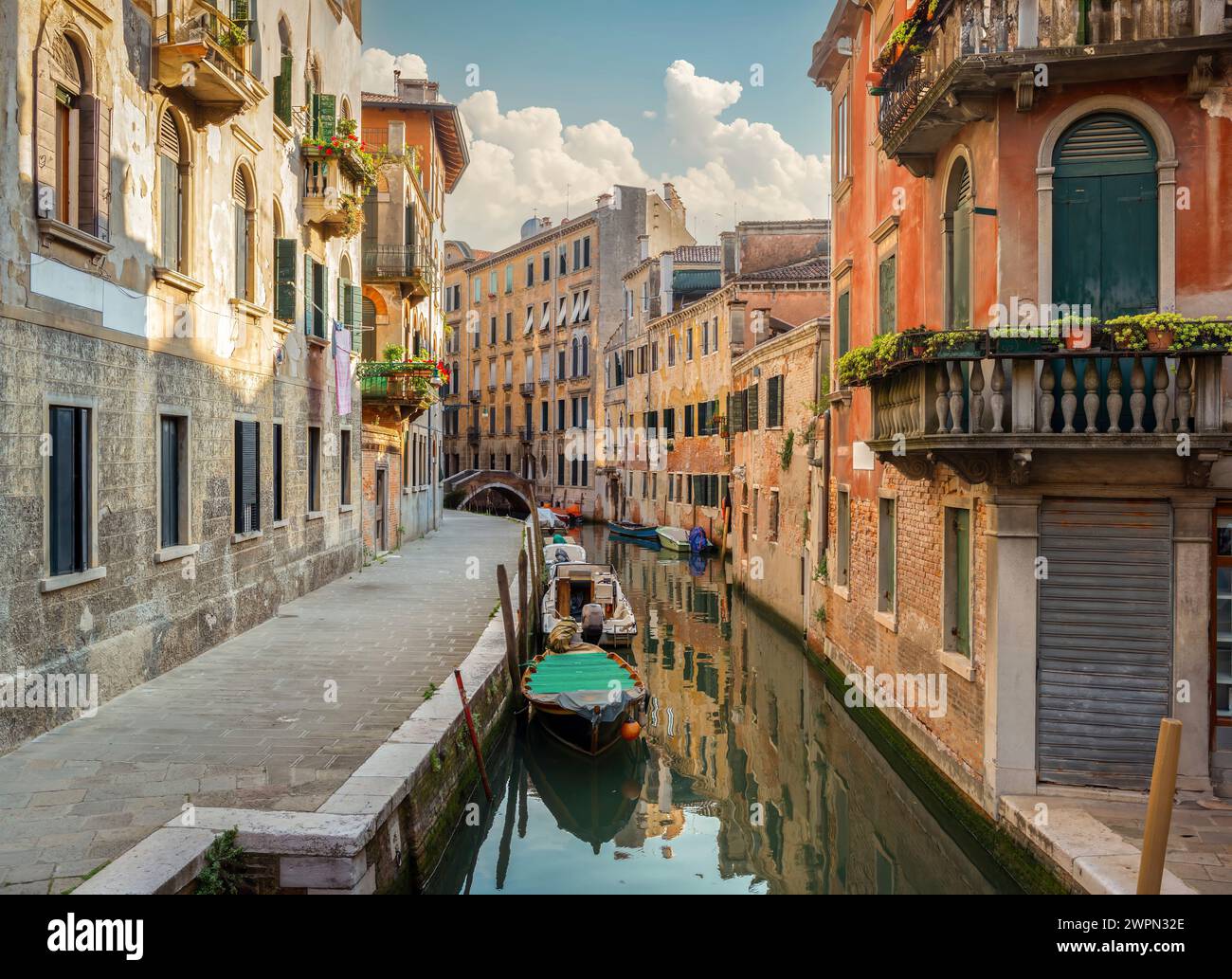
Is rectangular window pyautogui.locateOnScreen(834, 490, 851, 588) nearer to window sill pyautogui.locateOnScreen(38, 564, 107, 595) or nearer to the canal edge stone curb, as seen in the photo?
the canal edge stone curb

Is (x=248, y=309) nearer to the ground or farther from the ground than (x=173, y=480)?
farther from the ground

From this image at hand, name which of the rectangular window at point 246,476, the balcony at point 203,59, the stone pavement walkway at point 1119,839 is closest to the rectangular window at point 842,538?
the stone pavement walkway at point 1119,839

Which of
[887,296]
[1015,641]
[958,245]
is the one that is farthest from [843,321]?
[1015,641]

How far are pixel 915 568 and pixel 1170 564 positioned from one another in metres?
3.16

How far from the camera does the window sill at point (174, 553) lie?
10609mm

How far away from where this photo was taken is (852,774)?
1164 cm

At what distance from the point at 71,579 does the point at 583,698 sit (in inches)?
212

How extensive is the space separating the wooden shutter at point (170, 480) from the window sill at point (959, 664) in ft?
25.9

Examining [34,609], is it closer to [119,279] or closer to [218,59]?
[119,279]

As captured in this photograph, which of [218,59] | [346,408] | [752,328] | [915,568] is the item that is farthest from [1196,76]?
[752,328]

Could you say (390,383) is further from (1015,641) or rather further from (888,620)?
(1015,641)

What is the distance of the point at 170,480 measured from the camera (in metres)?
11.2

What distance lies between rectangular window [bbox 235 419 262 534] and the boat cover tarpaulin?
4.26 meters

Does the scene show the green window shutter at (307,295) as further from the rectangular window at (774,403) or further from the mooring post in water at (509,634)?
the rectangular window at (774,403)
